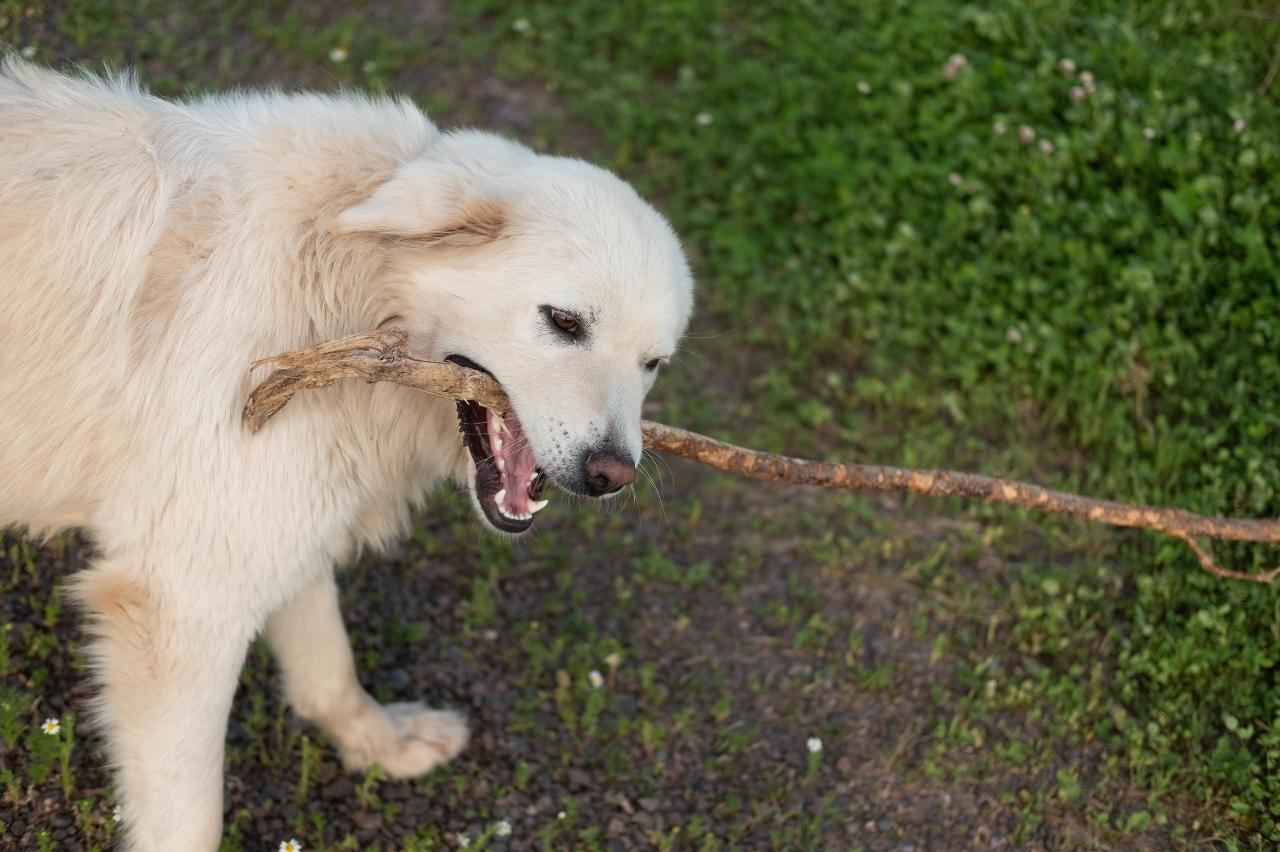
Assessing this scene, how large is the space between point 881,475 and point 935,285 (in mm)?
1955

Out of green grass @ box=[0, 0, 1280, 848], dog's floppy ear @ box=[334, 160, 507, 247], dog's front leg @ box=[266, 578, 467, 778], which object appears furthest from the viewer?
green grass @ box=[0, 0, 1280, 848]

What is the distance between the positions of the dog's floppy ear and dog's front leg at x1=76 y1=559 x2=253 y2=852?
97cm

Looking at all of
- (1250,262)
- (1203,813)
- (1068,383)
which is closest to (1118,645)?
(1203,813)

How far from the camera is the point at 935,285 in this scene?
17.4 ft

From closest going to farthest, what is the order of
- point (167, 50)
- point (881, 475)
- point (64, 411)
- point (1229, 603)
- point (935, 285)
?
point (64, 411) < point (881, 475) < point (1229, 603) < point (935, 285) < point (167, 50)

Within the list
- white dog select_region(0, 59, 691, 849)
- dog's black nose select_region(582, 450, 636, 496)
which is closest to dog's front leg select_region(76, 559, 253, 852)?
white dog select_region(0, 59, 691, 849)

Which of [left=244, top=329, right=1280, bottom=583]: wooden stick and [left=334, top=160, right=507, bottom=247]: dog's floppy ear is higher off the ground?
[left=334, top=160, right=507, bottom=247]: dog's floppy ear

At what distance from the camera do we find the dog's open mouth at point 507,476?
3104 millimetres

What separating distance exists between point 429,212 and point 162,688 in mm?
1323

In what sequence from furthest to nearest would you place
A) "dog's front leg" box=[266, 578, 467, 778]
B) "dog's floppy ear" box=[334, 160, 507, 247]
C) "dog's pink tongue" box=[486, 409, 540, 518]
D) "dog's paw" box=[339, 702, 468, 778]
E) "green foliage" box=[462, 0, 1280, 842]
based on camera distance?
1. "green foliage" box=[462, 0, 1280, 842]
2. "dog's paw" box=[339, 702, 468, 778]
3. "dog's front leg" box=[266, 578, 467, 778]
4. "dog's pink tongue" box=[486, 409, 540, 518]
5. "dog's floppy ear" box=[334, 160, 507, 247]

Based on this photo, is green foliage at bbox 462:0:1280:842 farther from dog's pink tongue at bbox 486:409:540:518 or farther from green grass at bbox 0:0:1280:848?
dog's pink tongue at bbox 486:409:540:518

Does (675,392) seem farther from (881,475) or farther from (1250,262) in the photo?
(1250,262)

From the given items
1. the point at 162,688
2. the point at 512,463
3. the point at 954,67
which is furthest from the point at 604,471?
the point at 954,67

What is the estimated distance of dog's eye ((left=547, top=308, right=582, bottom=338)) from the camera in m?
2.99
